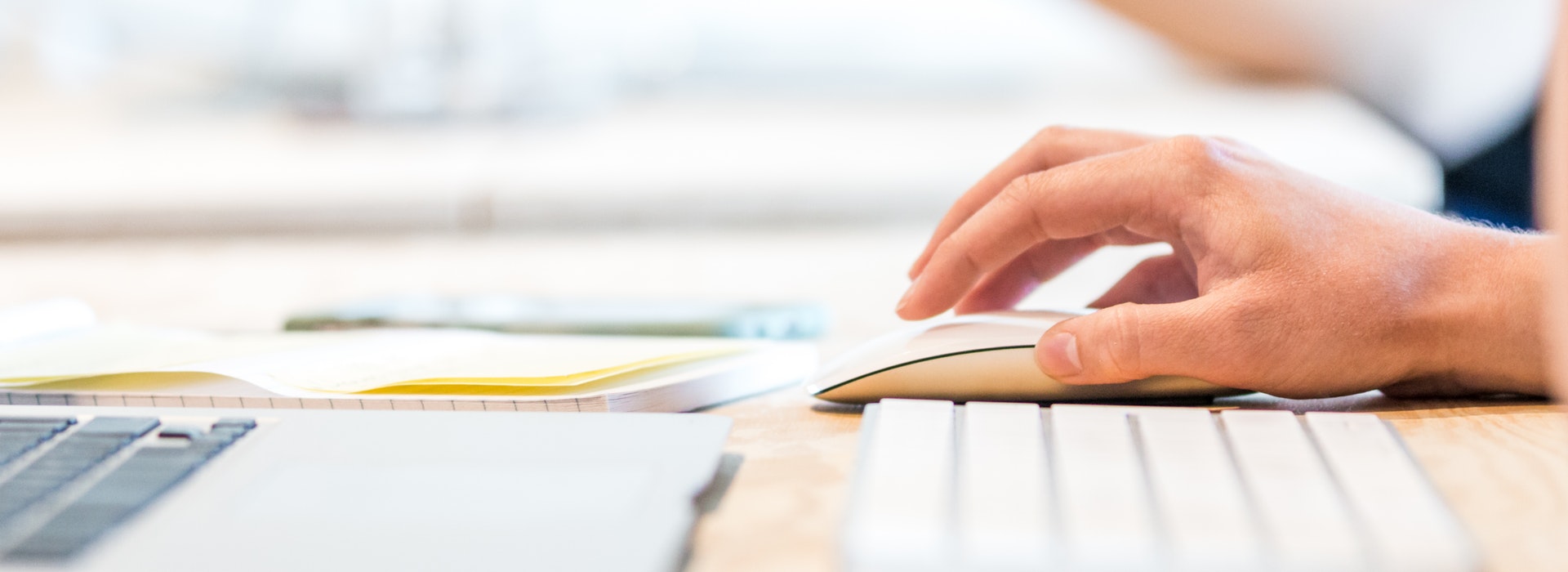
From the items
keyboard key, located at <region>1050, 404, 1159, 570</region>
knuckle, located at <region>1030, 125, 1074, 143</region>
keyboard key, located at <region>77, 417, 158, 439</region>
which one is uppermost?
knuckle, located at <region>1030, 125, 1074, 143</region>

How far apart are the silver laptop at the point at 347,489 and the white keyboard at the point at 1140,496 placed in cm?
7

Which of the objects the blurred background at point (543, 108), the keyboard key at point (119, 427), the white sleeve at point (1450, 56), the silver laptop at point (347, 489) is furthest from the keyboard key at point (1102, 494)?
the blurred background at point (543, 108)

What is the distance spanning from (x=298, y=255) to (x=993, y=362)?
1.55 metres

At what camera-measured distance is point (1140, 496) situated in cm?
31

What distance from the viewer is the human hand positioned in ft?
1.56

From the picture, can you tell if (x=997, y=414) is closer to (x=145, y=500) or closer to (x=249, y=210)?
(x=145, y=500)

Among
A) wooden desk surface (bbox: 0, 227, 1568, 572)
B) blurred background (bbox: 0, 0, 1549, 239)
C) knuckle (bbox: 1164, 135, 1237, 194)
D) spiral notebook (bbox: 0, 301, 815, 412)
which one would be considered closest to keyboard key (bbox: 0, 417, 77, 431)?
spiral notebook (bbox: 0, 301, 815, 412)

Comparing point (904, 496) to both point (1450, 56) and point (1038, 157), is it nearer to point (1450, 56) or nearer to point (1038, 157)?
point (1038, 157)

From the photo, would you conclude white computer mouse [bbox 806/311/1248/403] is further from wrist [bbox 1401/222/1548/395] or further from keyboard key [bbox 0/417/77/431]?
keyboard key [bbox 0/417/77/431]

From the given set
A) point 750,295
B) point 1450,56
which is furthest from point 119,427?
point 1450,56

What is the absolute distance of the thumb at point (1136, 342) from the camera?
18.7 inches

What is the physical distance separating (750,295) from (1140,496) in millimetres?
847

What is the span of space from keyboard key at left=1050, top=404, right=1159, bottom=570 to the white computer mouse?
93 mm

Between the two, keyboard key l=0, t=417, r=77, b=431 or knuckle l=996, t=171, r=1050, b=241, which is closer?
keyboard key l=0, t=417, r=77, b=431
